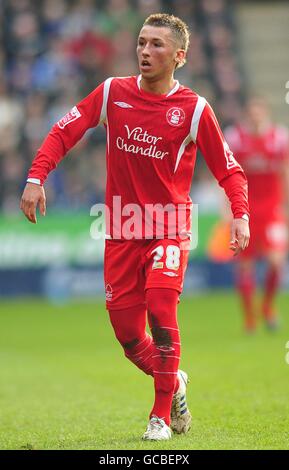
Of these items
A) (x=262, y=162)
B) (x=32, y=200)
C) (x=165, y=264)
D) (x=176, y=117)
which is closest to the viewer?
(x=32, y=200)

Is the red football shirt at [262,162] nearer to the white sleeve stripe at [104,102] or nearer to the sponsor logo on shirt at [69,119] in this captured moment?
the white sleeve stripe at [104,102]

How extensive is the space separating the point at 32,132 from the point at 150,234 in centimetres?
1320

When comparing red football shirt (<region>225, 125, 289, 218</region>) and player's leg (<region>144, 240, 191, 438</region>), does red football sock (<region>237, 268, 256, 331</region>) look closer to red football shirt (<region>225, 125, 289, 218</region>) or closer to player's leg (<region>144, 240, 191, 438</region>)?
red football shirt (<region>225, 125, 289, 218</region>)

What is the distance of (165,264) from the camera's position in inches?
271

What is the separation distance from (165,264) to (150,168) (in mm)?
623

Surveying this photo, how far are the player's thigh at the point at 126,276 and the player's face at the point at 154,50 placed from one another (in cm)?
110

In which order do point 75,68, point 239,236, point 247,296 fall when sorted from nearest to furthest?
point 239,236 → point 247,296 → point 75,68

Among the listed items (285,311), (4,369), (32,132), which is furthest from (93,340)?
(32,132)

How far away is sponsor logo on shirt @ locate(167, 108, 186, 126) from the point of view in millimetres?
6977

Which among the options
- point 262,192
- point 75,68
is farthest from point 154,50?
point 75,68

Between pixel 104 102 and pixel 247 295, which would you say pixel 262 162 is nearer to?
pixel 247 295

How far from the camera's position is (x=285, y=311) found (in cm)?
1664

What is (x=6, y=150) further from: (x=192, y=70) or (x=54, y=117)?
(x=192, y=70)

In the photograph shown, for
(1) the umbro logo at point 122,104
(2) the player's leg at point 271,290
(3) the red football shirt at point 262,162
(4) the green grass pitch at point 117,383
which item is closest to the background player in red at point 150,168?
(1) the umbro logo at point 122,104
